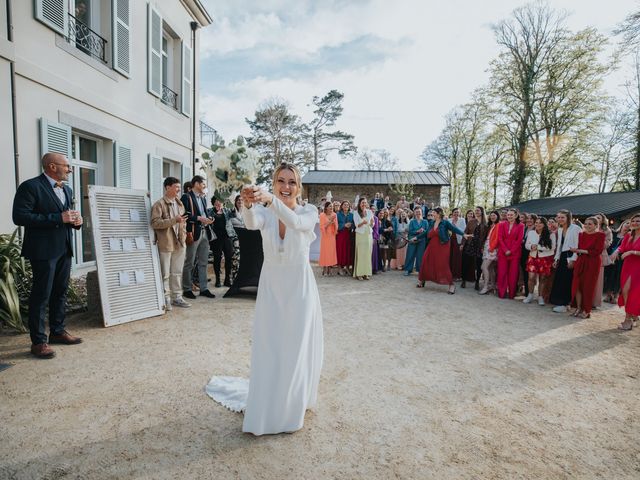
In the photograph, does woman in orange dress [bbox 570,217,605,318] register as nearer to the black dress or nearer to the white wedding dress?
the black dress

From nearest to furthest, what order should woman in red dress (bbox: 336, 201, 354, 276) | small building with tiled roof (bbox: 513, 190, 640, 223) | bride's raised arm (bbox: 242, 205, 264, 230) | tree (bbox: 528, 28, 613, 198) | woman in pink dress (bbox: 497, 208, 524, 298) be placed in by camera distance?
1. bride's raised arm (bbox: 242, 205, 264, 230)
2. woman in pink dress (bbox: 497, 208, 524, 298)
3. woman in red dress (bbox: 336, 201, 354, 276)
4. small building with tiled roof (bbox: 513, 190, 640, 223)
5. tree (bbox: 528, 28, 613, 198)

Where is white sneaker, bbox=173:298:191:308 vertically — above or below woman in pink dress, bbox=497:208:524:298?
below

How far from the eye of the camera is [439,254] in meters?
8.27

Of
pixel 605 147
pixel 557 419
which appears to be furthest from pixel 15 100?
pixel 605 147

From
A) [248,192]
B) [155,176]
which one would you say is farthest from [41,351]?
[155,176]

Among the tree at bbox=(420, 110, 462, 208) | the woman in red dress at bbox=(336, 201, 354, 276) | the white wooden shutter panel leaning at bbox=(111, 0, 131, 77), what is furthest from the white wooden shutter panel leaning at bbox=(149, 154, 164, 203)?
the tree at bbox=(420, 110, 462, 208)

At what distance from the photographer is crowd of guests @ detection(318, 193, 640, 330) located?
248 inches

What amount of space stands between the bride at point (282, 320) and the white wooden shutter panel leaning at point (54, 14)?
243 inches

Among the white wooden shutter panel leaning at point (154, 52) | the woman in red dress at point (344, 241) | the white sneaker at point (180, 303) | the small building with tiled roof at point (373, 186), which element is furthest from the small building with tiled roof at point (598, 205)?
the white wooden shutter panel leaning at point (154, 52)

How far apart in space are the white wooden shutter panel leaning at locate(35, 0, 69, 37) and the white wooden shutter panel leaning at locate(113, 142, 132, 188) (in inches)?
91.2

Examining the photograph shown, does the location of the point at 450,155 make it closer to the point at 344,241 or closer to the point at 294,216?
the point at 344,241

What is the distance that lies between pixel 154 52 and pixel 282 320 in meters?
9.61

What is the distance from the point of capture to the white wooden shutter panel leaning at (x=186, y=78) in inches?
439

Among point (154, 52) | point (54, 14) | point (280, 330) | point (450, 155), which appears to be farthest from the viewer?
point (450, 155)
